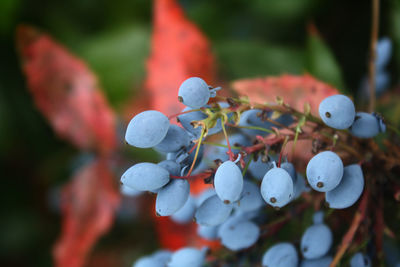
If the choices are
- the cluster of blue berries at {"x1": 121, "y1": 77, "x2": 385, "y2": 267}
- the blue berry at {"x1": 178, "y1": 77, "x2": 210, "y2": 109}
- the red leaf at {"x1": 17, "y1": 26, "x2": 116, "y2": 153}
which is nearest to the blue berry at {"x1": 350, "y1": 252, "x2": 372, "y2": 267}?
the cluster of blue berries at {"x1": 121, "y1": 77, "x2": 385, "y2": 267}

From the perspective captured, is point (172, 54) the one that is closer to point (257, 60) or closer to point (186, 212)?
point (257, 60)

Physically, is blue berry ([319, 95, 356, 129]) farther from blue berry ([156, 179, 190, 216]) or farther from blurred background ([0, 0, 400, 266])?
blurred background ([0, 0, 400, 266])

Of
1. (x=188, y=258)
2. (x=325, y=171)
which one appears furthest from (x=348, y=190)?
(x=188, y=258)

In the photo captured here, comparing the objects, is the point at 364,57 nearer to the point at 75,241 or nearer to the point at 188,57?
the point at 188,57

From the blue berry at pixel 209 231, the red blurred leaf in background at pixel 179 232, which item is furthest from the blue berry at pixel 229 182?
the red blurred leaf in background at pixel 179 232

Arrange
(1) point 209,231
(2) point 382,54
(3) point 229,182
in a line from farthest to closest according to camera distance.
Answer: (2) point 382,54, (1) point 209,231, (3) point 229,182

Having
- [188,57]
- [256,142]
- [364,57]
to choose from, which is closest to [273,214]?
[256,142]

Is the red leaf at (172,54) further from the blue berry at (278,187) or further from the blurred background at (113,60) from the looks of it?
the blue berry at (278,187)
